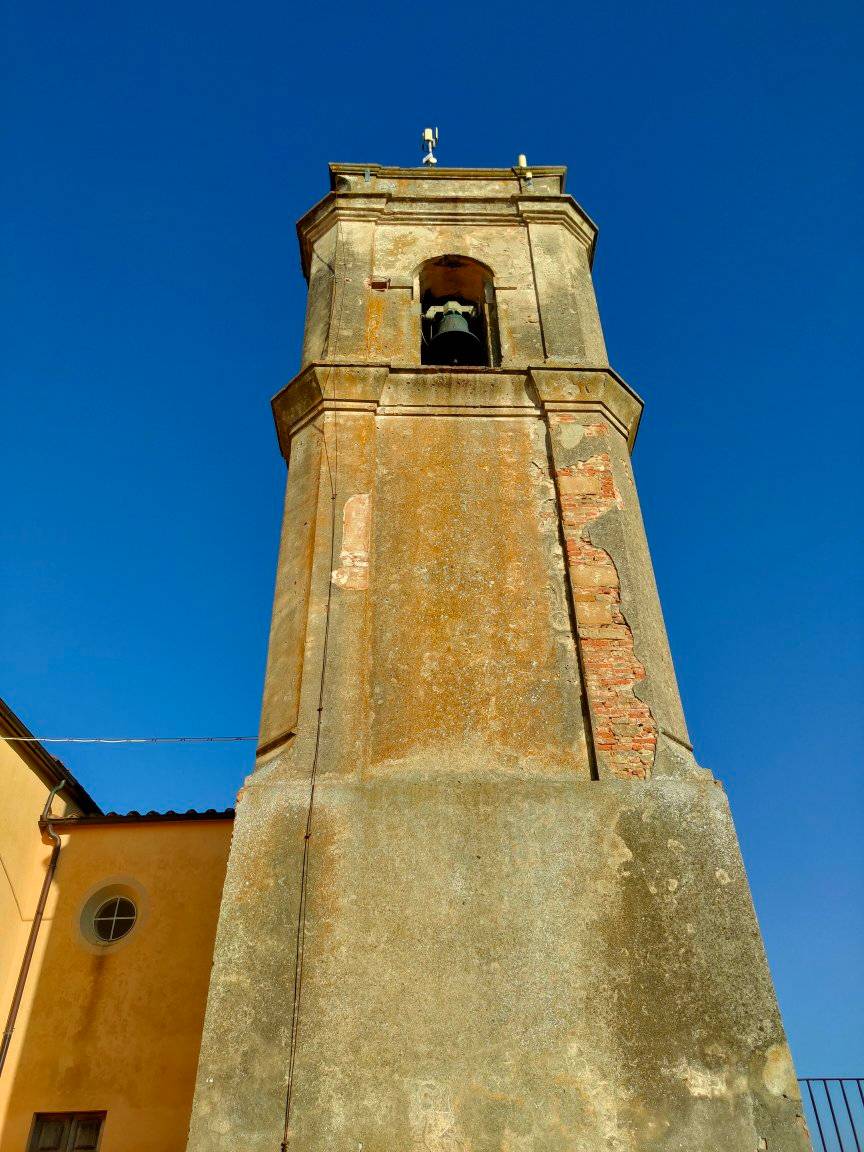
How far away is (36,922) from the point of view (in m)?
10.1

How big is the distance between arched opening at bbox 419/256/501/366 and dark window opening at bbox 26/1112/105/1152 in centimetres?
775

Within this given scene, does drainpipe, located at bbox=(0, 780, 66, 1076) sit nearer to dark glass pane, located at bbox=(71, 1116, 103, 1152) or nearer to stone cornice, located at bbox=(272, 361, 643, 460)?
dark glass pane, located at bbox=(71, 1116, 103, 1152)

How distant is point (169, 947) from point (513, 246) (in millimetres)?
8184

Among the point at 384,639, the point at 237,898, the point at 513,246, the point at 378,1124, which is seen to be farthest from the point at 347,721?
the point at 513,246

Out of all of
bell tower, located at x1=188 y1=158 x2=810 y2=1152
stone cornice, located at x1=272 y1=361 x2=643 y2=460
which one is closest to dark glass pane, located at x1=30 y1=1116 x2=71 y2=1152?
bell tower, located at x1=188 y1=158 x2=810 y2=1152

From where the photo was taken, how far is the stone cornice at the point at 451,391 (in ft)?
29.0

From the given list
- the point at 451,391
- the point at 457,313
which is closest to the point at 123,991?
the point at 451,391

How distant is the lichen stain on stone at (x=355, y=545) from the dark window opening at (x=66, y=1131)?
5480mm

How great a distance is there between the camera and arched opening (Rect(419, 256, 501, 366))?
33.3 feet

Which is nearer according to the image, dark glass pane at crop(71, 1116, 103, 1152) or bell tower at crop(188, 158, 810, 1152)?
bell tower at crop(188, 158, 810, 1152)

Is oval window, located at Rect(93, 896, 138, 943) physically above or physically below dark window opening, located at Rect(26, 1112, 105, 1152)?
above

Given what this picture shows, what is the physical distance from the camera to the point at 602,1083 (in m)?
5.21

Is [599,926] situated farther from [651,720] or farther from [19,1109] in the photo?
[19,1109]

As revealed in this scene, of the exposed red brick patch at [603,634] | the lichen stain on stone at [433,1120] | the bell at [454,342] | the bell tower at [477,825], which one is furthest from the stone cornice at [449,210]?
the lichen stain on stone at [433,1120]
